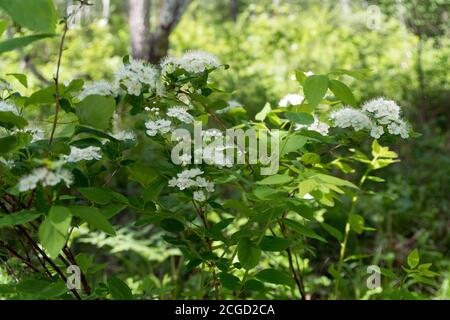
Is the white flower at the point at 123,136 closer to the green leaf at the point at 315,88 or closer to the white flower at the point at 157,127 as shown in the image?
the white flower at the point at 157,127

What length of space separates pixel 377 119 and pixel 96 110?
54 cm

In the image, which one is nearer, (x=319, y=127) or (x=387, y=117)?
(x=387, y=117)

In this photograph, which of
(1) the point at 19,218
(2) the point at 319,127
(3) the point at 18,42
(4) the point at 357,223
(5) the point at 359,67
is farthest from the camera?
(5) the point at 359,67

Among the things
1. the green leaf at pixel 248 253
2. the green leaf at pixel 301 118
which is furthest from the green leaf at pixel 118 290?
the green leaf at pixel 301 118

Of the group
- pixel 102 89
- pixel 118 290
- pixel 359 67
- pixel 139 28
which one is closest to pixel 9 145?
pixel 102 89

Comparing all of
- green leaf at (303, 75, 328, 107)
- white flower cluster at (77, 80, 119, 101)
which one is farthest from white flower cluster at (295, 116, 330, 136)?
white flower cluster at (77, 80, 119, 101)

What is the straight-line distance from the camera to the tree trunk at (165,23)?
11.2 feet

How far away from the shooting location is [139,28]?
3.89 m

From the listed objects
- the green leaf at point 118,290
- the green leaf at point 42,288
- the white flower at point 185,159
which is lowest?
the green leaf at point 118,290

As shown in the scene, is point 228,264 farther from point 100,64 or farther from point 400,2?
point 100,64

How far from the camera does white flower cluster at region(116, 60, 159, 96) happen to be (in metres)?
1.07

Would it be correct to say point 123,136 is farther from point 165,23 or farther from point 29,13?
point 165,23
